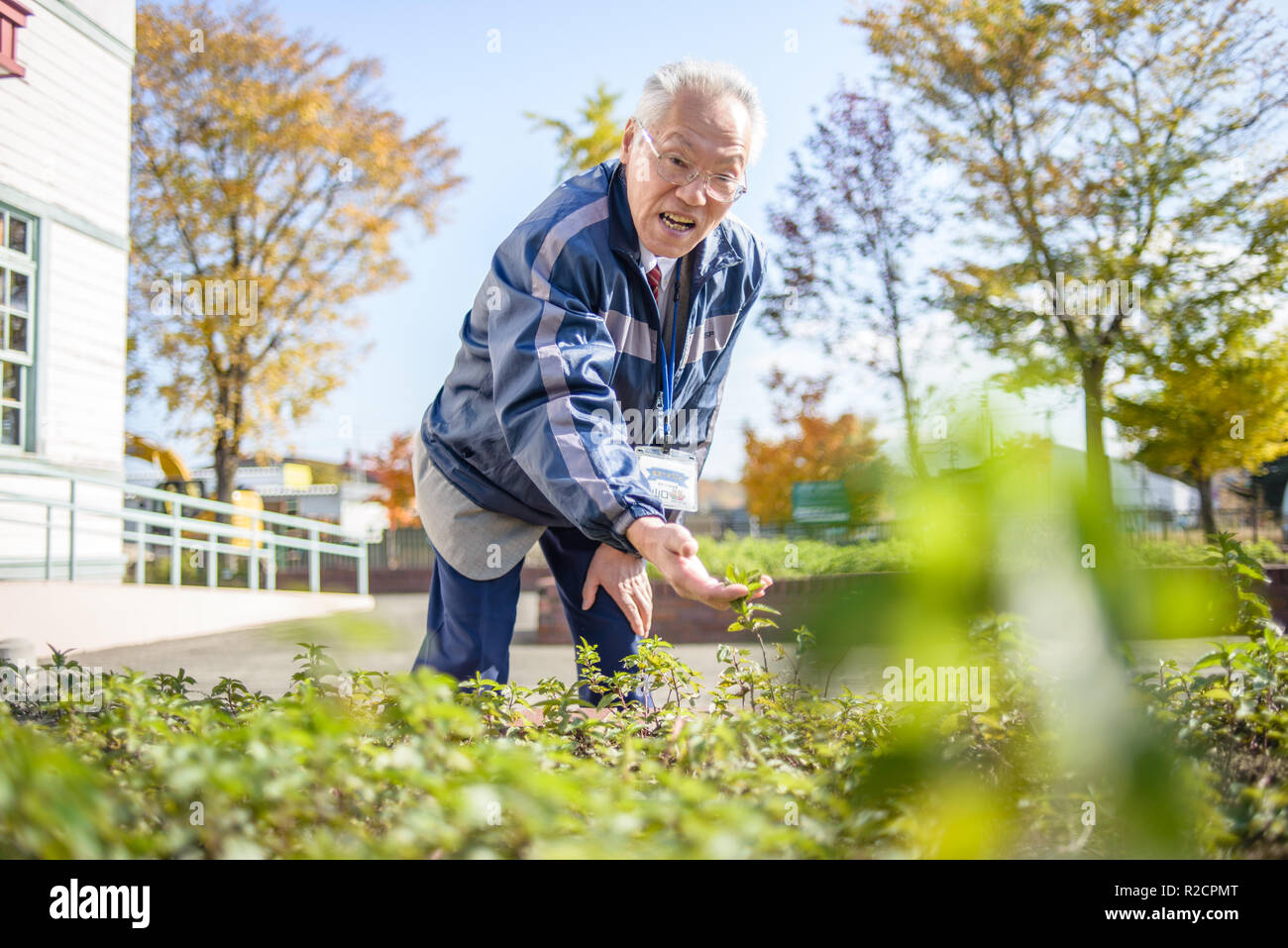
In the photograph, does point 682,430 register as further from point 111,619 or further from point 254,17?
point 254,17

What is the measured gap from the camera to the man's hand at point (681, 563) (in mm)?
1278

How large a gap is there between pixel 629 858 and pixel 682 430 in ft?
5.77

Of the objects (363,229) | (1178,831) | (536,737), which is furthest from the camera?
(363,229)

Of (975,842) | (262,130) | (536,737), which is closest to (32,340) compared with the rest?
(536,737)

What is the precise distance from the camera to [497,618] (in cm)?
236

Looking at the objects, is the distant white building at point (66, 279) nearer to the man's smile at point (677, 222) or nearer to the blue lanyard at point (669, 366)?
the blue lanyard at point (669, 366)

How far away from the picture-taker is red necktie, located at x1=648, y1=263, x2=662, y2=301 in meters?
2.16

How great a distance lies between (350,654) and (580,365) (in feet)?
3.09

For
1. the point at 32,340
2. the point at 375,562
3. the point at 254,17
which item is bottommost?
the point at 375,562

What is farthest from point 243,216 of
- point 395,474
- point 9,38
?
point 9,38

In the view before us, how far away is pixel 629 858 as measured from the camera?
783 millimetres

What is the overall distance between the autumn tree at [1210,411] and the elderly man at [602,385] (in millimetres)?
679

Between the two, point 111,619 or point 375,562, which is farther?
point 375,562

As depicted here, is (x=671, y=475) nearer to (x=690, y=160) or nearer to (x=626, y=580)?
(x=626, y=580)
